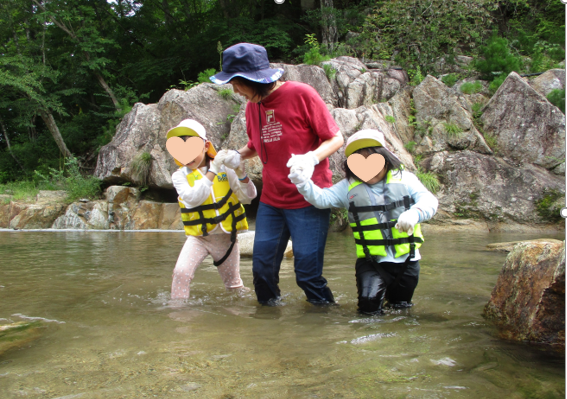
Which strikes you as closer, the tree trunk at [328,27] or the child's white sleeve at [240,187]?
the child's white sleeve at [240,187]

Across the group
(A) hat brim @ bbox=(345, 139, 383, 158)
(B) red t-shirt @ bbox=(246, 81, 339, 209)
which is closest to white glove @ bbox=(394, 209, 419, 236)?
(A) hat brim @ bbox=(345, 139, 383, 158)

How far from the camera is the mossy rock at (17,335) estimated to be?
7.86 feet

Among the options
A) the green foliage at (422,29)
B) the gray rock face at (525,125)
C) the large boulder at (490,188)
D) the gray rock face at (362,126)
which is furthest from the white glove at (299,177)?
the green foliage at (422,29)

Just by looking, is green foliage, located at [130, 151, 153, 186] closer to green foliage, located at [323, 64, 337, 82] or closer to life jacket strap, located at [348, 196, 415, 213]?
green foliage, located at [323, 64, 337, 82]

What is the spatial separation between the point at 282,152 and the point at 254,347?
4.40 ft

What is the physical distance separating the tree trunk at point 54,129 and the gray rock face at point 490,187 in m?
13.8

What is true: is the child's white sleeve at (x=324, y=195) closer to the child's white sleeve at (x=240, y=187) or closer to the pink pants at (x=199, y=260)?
the child's white sleeve at (x=240, y=187)

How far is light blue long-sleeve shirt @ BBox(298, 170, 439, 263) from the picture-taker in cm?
286

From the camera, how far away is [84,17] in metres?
17.0

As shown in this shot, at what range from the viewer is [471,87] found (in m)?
12.8

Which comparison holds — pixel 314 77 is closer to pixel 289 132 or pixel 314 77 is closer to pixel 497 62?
pixel 497 62

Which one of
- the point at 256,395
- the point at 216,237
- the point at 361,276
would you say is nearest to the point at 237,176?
the point at 216,237

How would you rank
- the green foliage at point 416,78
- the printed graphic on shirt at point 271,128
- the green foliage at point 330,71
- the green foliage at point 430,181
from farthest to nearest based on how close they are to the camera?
the green foliage at point 416,78, the green foliage at point 330,71, the green foliage at point 430,181, the printed graphic on shirt at point 271,128

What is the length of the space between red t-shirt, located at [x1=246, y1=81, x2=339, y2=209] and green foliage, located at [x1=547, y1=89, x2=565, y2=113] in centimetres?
1109
